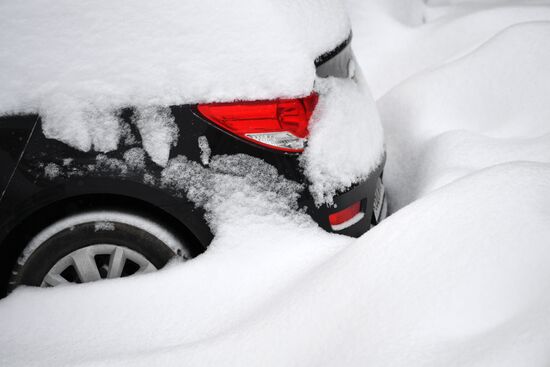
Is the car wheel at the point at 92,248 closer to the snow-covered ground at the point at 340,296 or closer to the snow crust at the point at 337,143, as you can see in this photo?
the snow-covered ground at the point at 340,296

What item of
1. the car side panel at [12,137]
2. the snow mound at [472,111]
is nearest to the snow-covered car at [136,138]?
the car side panel at [12,137]

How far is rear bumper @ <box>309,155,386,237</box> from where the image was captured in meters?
1.86

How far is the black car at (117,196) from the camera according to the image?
5.67ft

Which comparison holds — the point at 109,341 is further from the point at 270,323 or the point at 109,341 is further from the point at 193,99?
the point at 193,99

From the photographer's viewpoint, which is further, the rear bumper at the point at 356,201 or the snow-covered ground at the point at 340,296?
the rear bumper at the point at 356,201

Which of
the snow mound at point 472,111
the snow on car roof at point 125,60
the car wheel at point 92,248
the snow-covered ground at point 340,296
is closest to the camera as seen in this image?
the snow-covered ground at point 340,296

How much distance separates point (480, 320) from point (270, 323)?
0.58 m

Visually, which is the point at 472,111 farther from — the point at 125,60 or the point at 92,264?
the point at 92,264

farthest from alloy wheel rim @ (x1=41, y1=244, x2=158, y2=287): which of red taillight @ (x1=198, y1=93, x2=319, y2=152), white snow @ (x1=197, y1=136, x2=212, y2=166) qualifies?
red taillight @ (x1=198, y1=93, x2=319, y2=152)

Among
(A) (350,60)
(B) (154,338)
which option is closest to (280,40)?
(A) (350,60)

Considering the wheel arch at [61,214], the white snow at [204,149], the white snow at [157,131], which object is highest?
the white snow at [157,131]

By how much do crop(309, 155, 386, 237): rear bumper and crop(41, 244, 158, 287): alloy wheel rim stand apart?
0.68 meters

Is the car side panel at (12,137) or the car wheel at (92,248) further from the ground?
the car side panel at (12,137)

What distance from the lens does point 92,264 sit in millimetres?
1868
